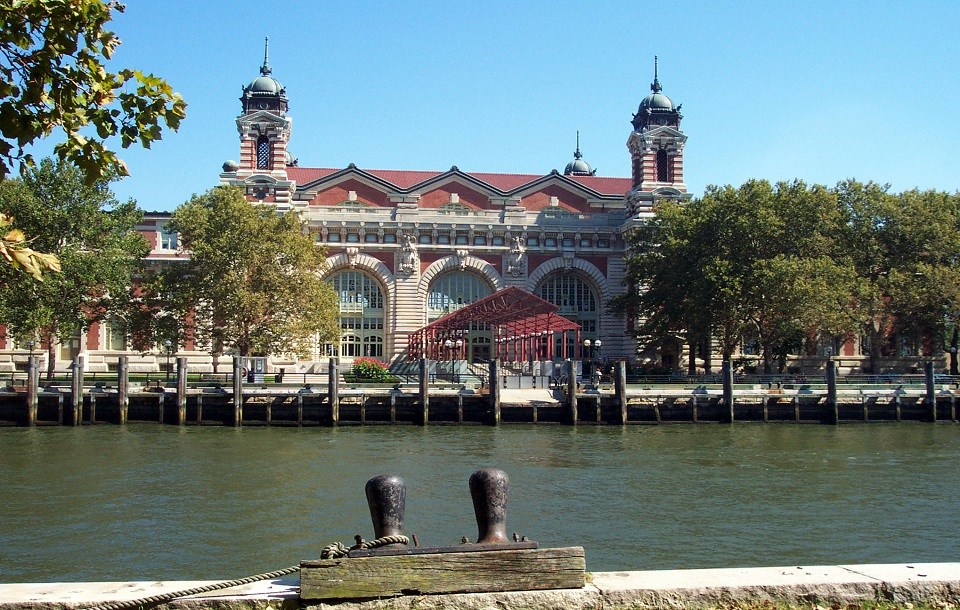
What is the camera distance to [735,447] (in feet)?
114

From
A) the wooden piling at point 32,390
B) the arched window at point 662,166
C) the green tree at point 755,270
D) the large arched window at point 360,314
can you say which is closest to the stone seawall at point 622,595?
the wooden piling at point 32,390

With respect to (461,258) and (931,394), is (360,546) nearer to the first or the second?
(931,394)

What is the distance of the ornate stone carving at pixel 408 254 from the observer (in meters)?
68.4

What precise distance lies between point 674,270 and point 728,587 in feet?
171

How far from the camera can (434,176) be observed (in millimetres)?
75062

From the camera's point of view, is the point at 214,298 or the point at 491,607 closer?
the point at 491,607

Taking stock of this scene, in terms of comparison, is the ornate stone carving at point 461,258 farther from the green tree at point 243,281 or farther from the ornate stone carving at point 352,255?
the green tree at point 243,281

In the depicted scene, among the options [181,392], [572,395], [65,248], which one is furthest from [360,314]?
[572,395]

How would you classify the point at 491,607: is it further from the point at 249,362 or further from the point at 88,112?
the point at 249,362

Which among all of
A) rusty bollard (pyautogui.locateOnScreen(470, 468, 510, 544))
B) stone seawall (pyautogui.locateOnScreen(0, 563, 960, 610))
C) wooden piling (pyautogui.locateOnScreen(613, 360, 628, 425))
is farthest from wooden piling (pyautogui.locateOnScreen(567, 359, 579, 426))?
stone seawall (pyautogui.locateOnScreen(0, 563, 960, 610))

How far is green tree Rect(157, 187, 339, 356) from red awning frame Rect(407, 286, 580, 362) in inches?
319

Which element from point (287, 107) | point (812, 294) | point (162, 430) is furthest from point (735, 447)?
point (287, 107)

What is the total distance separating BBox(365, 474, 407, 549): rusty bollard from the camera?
26.9 ft

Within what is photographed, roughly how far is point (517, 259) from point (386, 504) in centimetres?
6222
